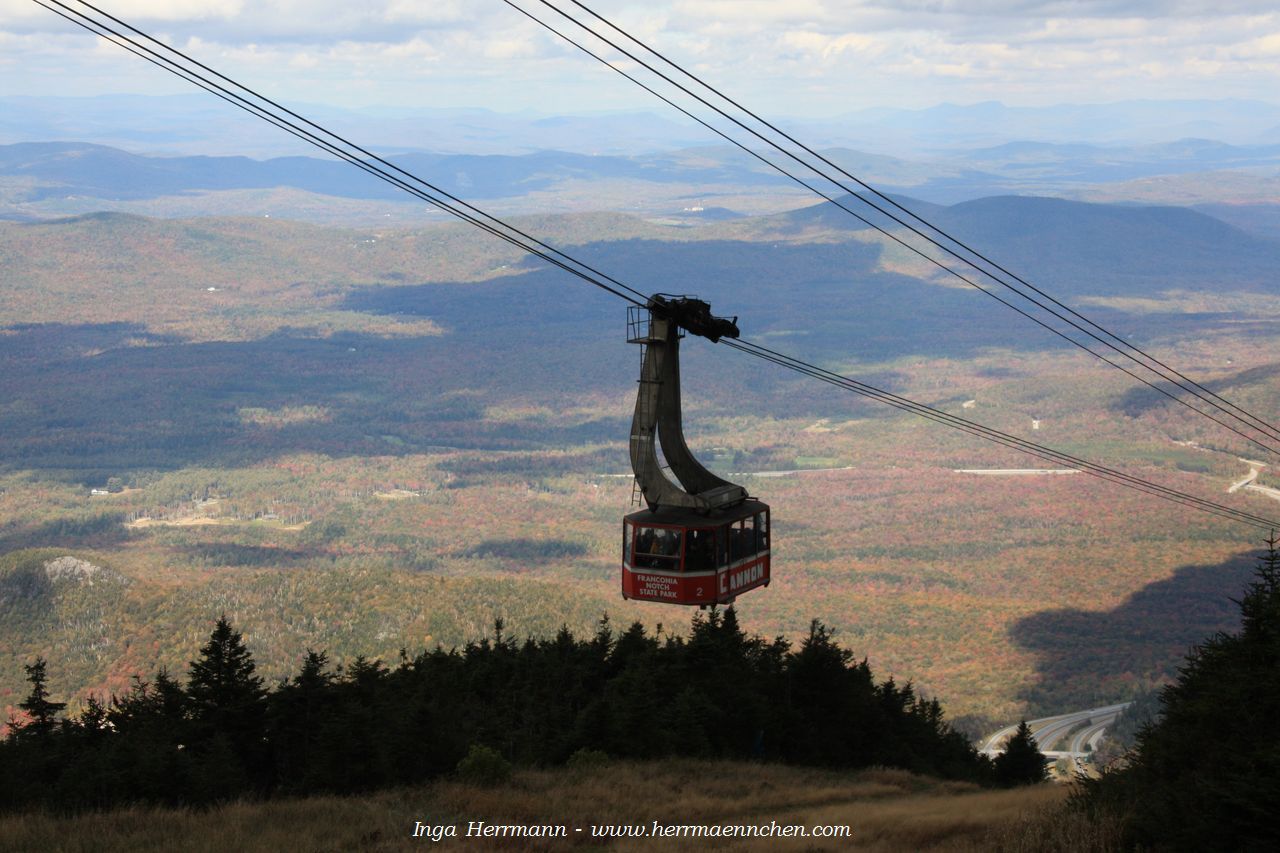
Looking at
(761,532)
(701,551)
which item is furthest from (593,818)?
(761,532)

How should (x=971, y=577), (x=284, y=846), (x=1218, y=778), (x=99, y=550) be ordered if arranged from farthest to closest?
(x=99, y=550) < (x=971, y=577) < (x=284, y=846) < (x=1218, y=778)

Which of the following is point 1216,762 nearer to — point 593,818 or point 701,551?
point 593,818

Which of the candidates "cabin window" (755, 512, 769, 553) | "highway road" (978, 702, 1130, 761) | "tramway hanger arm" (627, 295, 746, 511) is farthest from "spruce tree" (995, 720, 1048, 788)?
"highway road" (978, 702, 1130, 761)

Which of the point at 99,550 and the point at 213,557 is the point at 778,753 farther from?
the point at 99,550

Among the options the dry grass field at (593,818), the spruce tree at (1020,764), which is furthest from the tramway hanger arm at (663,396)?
the spruce tree at (1020,764)

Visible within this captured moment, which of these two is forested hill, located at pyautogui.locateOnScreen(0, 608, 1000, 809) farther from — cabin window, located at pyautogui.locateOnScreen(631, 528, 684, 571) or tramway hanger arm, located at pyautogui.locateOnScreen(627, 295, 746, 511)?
tramway hanger arm, located at pyautogui.locateOnScreen(627, 295, 746, 511)

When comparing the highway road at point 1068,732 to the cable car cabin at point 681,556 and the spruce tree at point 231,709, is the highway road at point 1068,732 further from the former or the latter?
the spruce tree at point 231,709

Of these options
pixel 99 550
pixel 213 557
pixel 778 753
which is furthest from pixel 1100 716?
pixel 99 550
